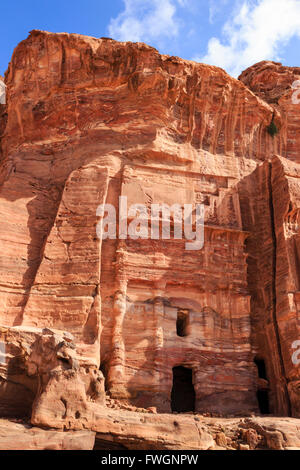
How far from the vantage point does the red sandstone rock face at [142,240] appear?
1513 centimetres

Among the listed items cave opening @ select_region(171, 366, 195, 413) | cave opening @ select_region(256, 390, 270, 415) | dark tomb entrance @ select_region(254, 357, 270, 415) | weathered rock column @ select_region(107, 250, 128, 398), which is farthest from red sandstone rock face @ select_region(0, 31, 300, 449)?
cave opening @ select_region(171, 366, 195, 413)

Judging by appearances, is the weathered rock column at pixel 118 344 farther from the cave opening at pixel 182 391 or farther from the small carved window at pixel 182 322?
the cave opening at pixel 182 391

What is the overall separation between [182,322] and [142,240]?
296 centimetres

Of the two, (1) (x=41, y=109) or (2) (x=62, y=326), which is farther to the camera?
(1) (x=41, y=109)

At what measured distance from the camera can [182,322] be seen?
17.0m

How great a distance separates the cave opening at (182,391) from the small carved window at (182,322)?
1214 millimetres

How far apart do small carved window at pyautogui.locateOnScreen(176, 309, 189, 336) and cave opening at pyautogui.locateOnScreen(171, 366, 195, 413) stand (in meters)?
1.21

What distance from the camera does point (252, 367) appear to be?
16328 millimetres

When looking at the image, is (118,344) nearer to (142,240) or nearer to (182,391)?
(182,391)

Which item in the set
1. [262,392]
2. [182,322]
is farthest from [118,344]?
[262,392]
